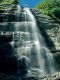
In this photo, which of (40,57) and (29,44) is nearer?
(40,57)

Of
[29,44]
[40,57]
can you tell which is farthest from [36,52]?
[29,44]

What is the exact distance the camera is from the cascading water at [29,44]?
1093 inches

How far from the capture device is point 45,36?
31484 millimetres

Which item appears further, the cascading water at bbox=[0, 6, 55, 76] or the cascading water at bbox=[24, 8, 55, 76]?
the cascading water at bbox=[24, 8, 55, 76]

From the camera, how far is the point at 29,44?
29000 mm

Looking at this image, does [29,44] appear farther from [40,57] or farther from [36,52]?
[40,57]

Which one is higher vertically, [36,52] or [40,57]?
[36,52]

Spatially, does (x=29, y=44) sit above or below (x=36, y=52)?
above

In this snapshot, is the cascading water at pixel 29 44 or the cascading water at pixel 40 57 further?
the cascading water at pixel 40 57

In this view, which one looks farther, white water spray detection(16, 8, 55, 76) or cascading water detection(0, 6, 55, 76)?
white water spray detection(16, 8, 55, 76)

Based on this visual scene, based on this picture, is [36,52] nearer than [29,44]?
Yes

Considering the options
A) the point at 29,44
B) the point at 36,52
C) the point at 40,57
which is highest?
the point at 29,44

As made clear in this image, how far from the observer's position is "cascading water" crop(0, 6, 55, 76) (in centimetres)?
2775

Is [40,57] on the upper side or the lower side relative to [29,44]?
lower
